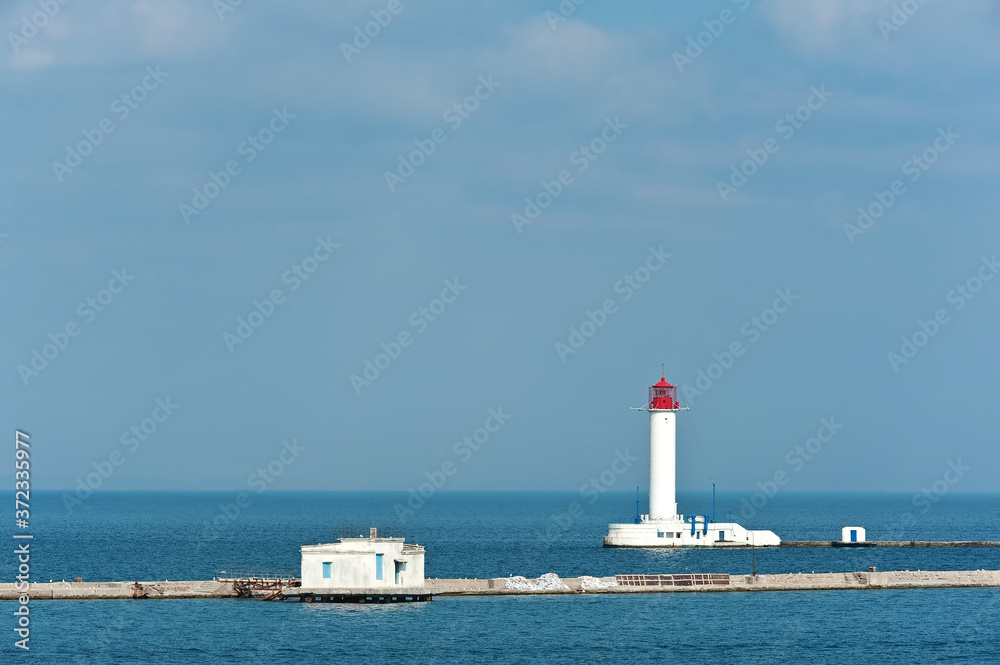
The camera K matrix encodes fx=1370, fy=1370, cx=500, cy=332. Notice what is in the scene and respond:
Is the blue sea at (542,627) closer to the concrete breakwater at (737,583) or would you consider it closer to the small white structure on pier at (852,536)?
the concrete breakwater at (737,583)

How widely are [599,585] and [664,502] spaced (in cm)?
2375

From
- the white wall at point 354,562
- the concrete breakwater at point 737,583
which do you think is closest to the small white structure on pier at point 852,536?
the concrete breakwater at point 737,583

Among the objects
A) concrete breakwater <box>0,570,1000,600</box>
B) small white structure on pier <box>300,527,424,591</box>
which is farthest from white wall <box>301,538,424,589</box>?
concrete breakwater <box>0,570,1000,600</box>

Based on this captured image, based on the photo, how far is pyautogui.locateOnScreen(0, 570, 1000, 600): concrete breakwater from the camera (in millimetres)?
65188

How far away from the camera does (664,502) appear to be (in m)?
91.5

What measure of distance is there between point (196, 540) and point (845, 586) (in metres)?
76.1

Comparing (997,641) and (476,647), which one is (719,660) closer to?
(476,647)

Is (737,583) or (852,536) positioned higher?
(852,536)

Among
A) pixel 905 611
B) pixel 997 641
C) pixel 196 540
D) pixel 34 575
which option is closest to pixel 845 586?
pixel 905 611

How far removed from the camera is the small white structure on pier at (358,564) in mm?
62594

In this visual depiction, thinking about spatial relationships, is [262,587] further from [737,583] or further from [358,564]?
[737,583]

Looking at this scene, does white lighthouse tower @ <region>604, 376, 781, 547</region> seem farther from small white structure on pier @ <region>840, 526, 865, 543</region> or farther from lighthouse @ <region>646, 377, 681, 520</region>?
small white structure on pier @ <region>840, 526, 865, 543</region>

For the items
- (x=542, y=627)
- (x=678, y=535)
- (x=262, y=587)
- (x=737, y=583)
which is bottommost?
(x=542, y=627)

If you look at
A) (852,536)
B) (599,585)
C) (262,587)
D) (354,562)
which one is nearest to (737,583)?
(599,585)
